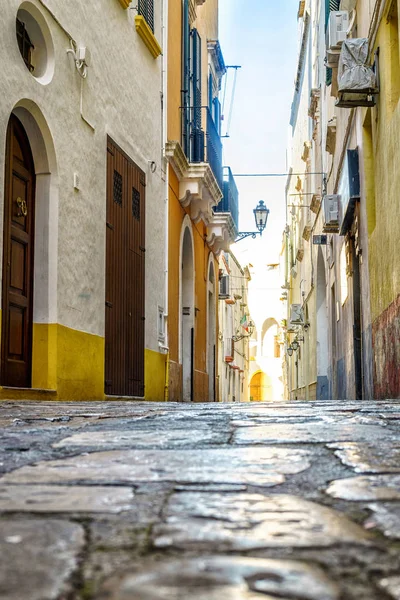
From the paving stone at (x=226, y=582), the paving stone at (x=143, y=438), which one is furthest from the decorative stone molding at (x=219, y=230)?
the paving stone at (x=226, y=582)

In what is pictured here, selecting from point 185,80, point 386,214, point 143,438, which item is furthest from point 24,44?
point 185,80

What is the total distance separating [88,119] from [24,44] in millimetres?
1670

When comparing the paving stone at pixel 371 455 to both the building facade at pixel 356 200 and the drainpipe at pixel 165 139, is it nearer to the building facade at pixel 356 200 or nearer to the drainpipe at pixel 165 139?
the building facade at pixel 356 200

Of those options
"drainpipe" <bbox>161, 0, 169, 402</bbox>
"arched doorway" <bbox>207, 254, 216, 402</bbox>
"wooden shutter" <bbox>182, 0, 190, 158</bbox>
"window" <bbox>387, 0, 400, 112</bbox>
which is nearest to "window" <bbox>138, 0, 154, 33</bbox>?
"drainpipe" <bbox>161, 0, 169, 402</bbox>

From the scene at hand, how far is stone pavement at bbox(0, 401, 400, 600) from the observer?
1.12 metres

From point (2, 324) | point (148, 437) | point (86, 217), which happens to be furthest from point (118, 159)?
point (148, 437)

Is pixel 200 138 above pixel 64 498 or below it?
above

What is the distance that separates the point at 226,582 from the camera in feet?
3.65

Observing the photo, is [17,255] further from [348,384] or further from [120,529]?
[348,384]

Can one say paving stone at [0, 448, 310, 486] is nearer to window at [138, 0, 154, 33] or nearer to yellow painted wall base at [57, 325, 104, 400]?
yellow painted wall base at [57, 325, 104, 400]

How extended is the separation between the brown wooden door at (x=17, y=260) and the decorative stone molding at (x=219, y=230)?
11.3m

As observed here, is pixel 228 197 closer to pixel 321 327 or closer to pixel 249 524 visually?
pixel 321 327

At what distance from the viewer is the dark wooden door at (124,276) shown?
10.8 meters

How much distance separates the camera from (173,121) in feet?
50.4
